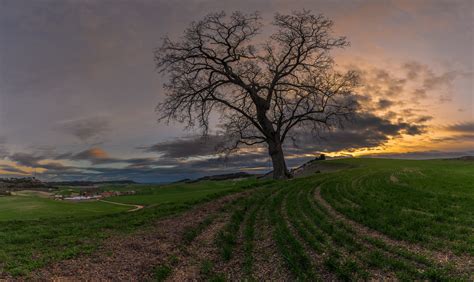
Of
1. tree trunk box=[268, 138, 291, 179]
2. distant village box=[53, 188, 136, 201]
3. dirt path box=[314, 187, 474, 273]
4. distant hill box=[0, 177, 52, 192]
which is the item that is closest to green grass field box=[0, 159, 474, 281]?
dirt path box=[314, 187, 474, 273]

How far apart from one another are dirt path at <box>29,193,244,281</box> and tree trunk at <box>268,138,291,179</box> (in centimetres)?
1823

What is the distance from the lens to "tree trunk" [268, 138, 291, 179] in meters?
32.2

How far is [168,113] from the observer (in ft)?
94.8

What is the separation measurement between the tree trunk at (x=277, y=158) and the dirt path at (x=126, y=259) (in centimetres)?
1823

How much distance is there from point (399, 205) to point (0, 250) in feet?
60.6

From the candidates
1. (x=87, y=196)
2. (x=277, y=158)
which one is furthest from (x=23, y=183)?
(x=277, y=158)

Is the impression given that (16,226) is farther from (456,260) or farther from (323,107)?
(323,107)

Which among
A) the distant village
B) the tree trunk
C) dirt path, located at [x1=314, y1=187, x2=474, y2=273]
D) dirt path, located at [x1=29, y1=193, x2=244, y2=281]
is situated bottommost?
the distant village

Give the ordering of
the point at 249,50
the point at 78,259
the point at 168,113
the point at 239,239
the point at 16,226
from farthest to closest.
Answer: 1. the point at 249,50
2. the point at 168,113
3. the point at 16,226
4. the point at 239,239
5. the point at 78,259

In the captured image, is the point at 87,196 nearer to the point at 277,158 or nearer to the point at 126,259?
the point at 277,158

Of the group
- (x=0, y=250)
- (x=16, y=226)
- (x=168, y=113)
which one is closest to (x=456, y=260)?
(x=0, y=250)

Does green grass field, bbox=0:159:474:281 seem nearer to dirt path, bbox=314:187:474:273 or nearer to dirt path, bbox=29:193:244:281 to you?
dirt path, bbox=314:187:474:273

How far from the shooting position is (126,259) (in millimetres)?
10617

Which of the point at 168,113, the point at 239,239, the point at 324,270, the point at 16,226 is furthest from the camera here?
Result: the point at 168,113
